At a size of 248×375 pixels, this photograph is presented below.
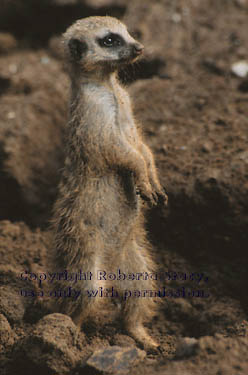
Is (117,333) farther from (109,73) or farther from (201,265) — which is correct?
(109,73)

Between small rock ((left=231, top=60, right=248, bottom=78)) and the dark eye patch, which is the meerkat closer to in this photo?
the dark eye patch

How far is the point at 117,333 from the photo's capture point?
124 inches

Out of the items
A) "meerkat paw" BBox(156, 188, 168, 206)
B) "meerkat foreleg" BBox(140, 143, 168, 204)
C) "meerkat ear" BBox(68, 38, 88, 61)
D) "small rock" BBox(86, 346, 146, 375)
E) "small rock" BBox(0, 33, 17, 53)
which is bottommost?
"small rock" BBox(86, 346, 146, 375)

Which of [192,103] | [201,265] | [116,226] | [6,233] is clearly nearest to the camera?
[116,226]

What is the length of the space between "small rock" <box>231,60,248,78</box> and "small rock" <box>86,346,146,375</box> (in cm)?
298

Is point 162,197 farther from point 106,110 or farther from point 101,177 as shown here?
point 106,110

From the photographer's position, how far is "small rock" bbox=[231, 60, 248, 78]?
457 cm

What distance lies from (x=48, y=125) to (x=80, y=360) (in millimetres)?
2608

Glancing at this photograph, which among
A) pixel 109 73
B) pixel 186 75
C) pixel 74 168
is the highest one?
pixel 186 75

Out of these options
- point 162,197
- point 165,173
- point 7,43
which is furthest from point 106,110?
point 7,43

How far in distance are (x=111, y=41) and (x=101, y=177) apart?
0.79 metres

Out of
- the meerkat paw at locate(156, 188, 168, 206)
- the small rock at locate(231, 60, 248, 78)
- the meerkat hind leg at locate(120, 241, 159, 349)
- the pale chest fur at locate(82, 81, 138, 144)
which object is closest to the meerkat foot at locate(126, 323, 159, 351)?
Result: the meerkat hind leg at locate(120, 241, 159, 349)

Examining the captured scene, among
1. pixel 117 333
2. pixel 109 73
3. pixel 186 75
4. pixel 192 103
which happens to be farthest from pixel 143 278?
pixel 186 75


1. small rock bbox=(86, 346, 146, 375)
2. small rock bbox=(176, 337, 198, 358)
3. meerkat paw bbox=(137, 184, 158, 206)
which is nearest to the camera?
small rock bbox=(176, 337, 198, 358)
